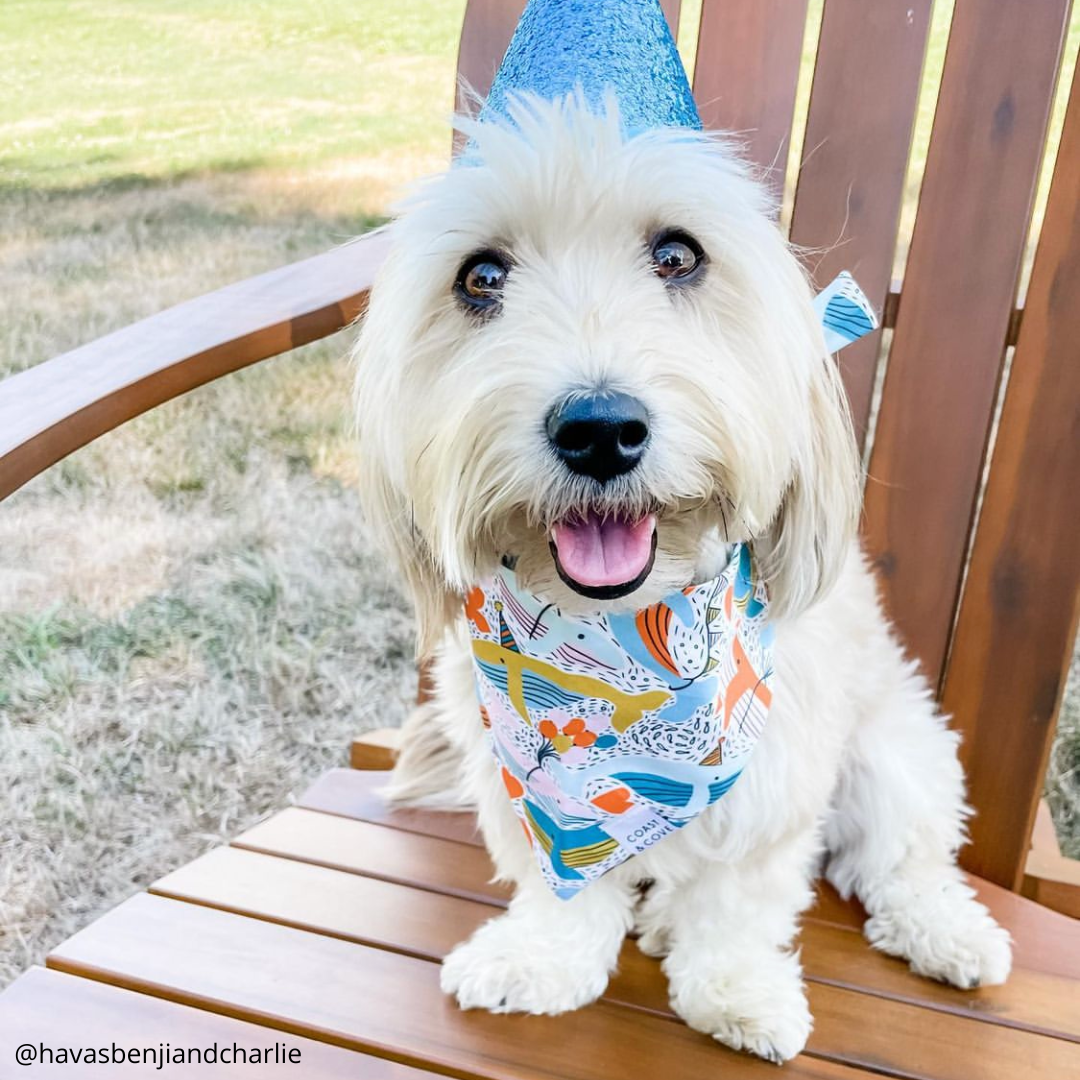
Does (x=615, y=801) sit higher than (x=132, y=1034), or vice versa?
(x=615, y=801)

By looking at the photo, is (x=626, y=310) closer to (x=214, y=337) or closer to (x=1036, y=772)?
(x=214, y=337)

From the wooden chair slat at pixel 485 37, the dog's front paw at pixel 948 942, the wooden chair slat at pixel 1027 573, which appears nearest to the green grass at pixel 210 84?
the wooden chair slat at pixel 485 37

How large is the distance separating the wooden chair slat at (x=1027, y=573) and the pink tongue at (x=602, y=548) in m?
0.72

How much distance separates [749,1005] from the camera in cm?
136

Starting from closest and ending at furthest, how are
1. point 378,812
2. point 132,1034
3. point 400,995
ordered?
point 132,1034
point 400,995
point 378,812

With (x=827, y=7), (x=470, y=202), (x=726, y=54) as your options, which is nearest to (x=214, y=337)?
(x=470, y=202)

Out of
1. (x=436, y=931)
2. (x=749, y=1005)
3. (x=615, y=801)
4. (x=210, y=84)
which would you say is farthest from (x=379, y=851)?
(x=210, y=84)

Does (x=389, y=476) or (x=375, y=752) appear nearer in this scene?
(x=389, y=476)

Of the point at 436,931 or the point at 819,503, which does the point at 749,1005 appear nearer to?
the point at 436,931

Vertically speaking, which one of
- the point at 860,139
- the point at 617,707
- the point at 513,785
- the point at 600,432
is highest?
the point at 860,139

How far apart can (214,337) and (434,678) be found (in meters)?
0.64

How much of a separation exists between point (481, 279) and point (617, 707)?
0.53 m

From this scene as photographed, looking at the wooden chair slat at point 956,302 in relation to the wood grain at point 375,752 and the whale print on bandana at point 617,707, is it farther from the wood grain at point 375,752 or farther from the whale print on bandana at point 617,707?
the wood grain at point 375,752

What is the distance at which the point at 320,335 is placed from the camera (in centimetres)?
162
